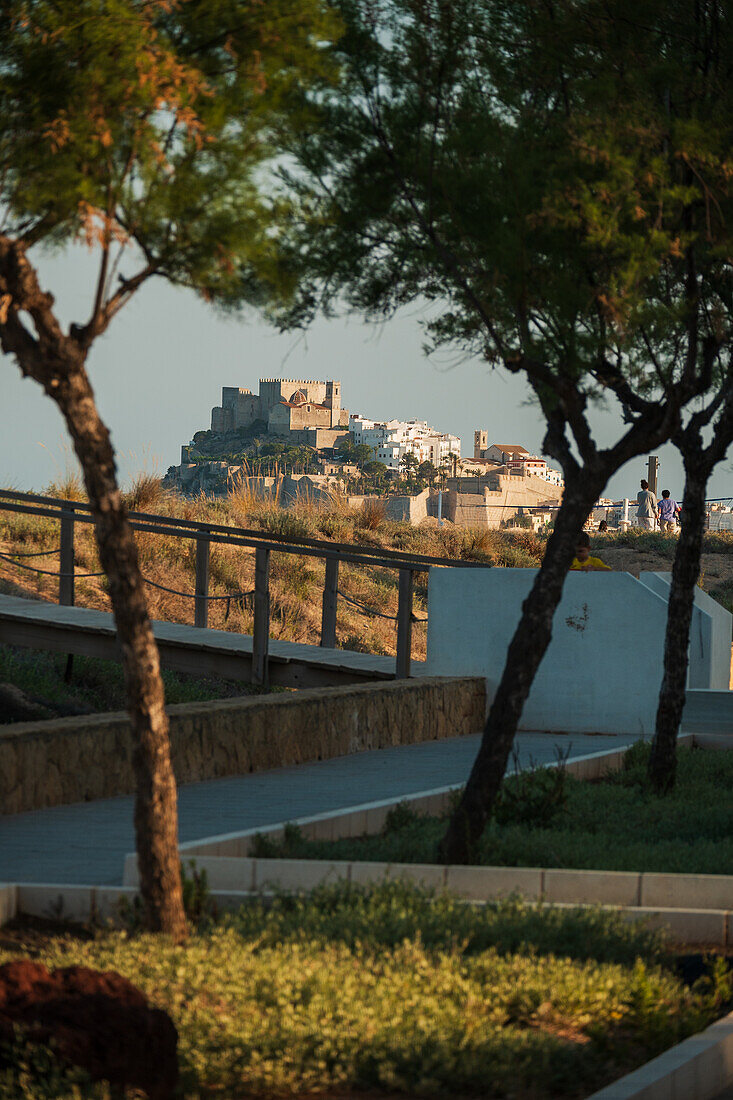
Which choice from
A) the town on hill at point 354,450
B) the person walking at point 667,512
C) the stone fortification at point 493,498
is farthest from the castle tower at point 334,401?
the person walking at point 667,512

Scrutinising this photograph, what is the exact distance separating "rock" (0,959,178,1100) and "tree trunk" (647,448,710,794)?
4.90 meters

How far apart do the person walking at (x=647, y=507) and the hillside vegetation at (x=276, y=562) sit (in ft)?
4.11

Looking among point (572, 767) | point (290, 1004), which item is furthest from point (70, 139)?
point (572, 767)

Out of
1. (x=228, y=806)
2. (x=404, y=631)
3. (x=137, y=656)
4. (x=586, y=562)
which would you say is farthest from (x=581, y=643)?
(x=137, y=656)

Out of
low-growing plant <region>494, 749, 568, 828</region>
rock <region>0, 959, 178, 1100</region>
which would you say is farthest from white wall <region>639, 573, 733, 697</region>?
rock <region>0, 959, 178, 1100</region>

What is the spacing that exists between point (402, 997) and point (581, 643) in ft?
24.8

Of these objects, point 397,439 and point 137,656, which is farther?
point 397,439

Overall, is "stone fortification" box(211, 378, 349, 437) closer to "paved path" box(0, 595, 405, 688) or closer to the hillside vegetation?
the hillside vegetation

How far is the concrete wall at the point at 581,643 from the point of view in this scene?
35.6 feet

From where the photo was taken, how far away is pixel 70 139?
4.25 metres

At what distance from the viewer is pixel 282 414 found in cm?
14375

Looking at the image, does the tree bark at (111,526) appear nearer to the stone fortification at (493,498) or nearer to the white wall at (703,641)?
the white wall at (703,641)

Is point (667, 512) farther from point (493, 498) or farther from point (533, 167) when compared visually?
point (493, 498)

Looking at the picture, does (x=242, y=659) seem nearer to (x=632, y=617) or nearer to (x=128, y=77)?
(x=632, y=617)
